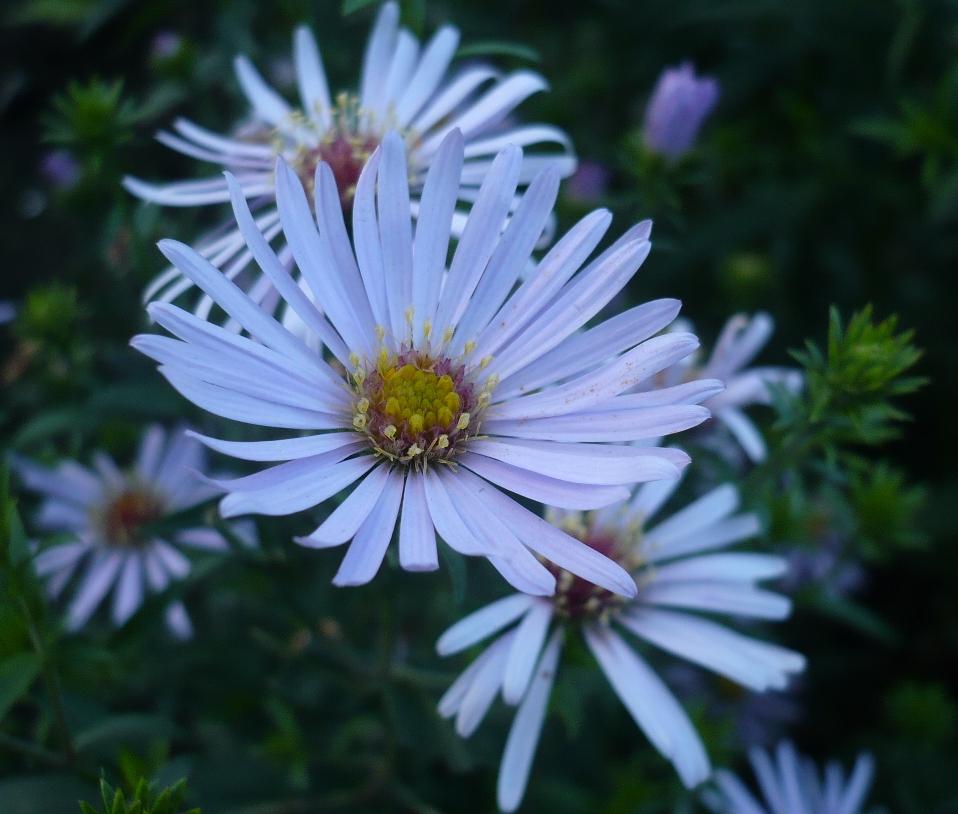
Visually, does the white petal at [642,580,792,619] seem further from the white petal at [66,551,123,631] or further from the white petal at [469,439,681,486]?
the white petal at [66,551,123,631]

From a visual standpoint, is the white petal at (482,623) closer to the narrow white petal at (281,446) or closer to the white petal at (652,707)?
the white petal at (652,707)

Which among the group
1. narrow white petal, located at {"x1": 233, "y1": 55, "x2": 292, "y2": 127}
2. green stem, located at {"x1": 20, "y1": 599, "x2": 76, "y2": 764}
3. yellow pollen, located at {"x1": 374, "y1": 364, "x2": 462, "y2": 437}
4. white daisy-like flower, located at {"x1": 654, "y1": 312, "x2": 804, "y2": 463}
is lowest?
green stem, located at {"x1": 20, "y1": 599, "x2": 76, "y2": 764}

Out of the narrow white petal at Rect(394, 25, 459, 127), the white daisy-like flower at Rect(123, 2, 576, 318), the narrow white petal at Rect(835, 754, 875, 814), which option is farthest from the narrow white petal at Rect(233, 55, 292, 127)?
the narrow white petal at Rect(835, 754, 875, 814)

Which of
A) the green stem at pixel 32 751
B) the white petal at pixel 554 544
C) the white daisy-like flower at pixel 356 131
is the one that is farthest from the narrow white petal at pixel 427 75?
the green stem at pixel 32 751

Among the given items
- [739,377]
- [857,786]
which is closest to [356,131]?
[739,377]

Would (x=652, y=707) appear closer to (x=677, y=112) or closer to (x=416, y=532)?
(x=416, y=532)

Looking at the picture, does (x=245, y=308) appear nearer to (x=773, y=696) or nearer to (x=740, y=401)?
(x=740, y=401)
